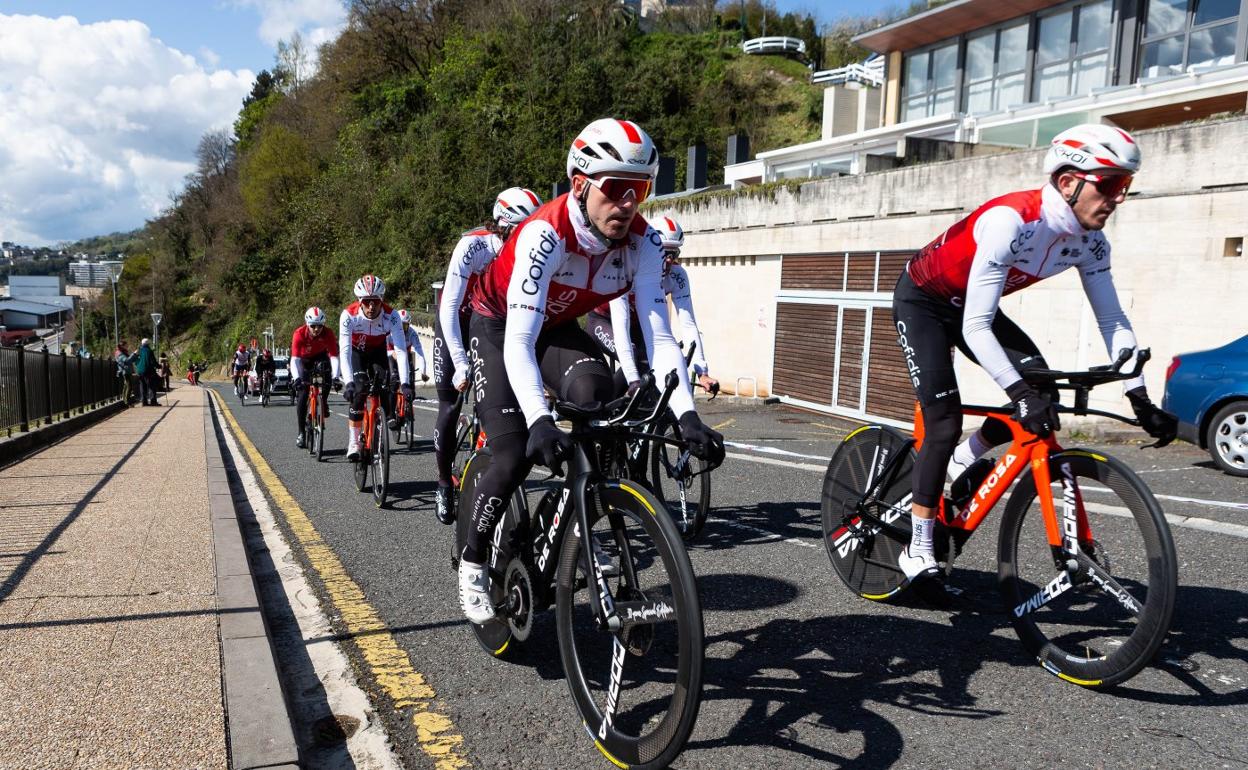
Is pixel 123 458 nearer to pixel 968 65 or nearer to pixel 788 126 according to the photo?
pixel 968 65

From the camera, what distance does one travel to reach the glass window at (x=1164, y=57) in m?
20.6

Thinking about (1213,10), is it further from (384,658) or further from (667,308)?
(384,658)

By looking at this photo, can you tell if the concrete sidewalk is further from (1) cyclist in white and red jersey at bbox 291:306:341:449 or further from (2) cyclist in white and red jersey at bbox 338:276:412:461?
(1) cyclist in white and red jersey at bbox 291:306:341:449

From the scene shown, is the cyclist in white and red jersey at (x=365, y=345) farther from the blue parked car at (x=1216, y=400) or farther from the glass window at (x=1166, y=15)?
the glass window at (x=1166, y=15)

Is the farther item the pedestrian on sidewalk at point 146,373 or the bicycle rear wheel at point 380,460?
the pedestrian on sidewalk at point 146,373

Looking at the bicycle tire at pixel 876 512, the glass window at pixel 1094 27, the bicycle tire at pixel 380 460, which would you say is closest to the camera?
the bicycle tire at pixel 876 512

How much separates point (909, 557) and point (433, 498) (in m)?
4.97

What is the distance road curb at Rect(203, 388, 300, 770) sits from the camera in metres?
2.70

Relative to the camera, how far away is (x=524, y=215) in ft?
18.6

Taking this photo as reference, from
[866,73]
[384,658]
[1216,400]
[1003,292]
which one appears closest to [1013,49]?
[866,73]

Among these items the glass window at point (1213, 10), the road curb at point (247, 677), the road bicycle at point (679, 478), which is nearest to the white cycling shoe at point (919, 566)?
the road bicycle at point (679, 478)

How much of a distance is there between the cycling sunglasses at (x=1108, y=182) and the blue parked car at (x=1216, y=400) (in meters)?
5.81

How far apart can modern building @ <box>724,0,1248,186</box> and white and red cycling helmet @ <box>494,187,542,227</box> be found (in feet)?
39.0

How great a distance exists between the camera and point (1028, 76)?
24312mm
